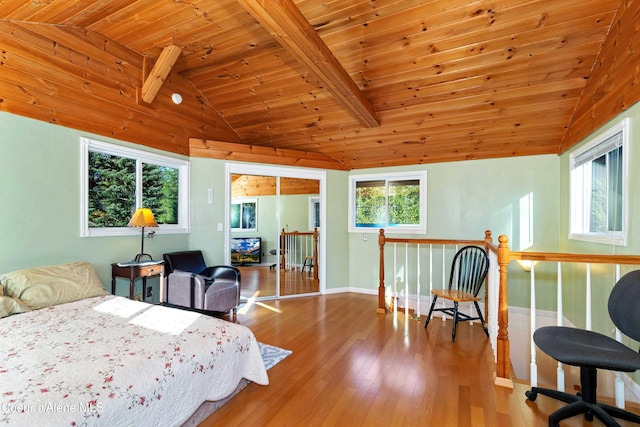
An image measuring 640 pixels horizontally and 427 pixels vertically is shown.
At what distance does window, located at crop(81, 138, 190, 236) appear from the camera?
3.32 m

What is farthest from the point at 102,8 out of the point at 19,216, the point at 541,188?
the point at 541,188

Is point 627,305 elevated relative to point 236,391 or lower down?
elevated

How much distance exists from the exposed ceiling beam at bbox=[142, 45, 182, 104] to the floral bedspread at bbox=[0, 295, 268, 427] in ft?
8.67

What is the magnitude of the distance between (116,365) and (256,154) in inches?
139

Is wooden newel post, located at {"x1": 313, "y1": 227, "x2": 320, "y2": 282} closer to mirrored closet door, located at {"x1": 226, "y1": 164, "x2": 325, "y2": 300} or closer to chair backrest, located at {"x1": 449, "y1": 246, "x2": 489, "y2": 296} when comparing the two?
mirrored closet door, located at {"x1": 226, "y1": 164, "x2": 325, "y2": 300}

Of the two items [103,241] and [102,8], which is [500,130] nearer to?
[102,8]

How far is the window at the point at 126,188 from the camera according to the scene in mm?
3320

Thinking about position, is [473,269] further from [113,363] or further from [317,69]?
[113,363]

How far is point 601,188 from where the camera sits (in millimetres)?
3057

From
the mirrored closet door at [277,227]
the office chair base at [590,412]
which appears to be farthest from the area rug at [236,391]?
the office chair base at [590,412]

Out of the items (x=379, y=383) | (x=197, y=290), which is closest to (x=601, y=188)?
(x=379, y=383)

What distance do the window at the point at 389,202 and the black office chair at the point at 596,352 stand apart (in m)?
2.97

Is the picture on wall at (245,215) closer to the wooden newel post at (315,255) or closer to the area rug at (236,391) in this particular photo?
the wooden newel post at (315,255)

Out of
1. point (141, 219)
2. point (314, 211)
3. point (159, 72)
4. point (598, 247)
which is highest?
point (159, 72)
